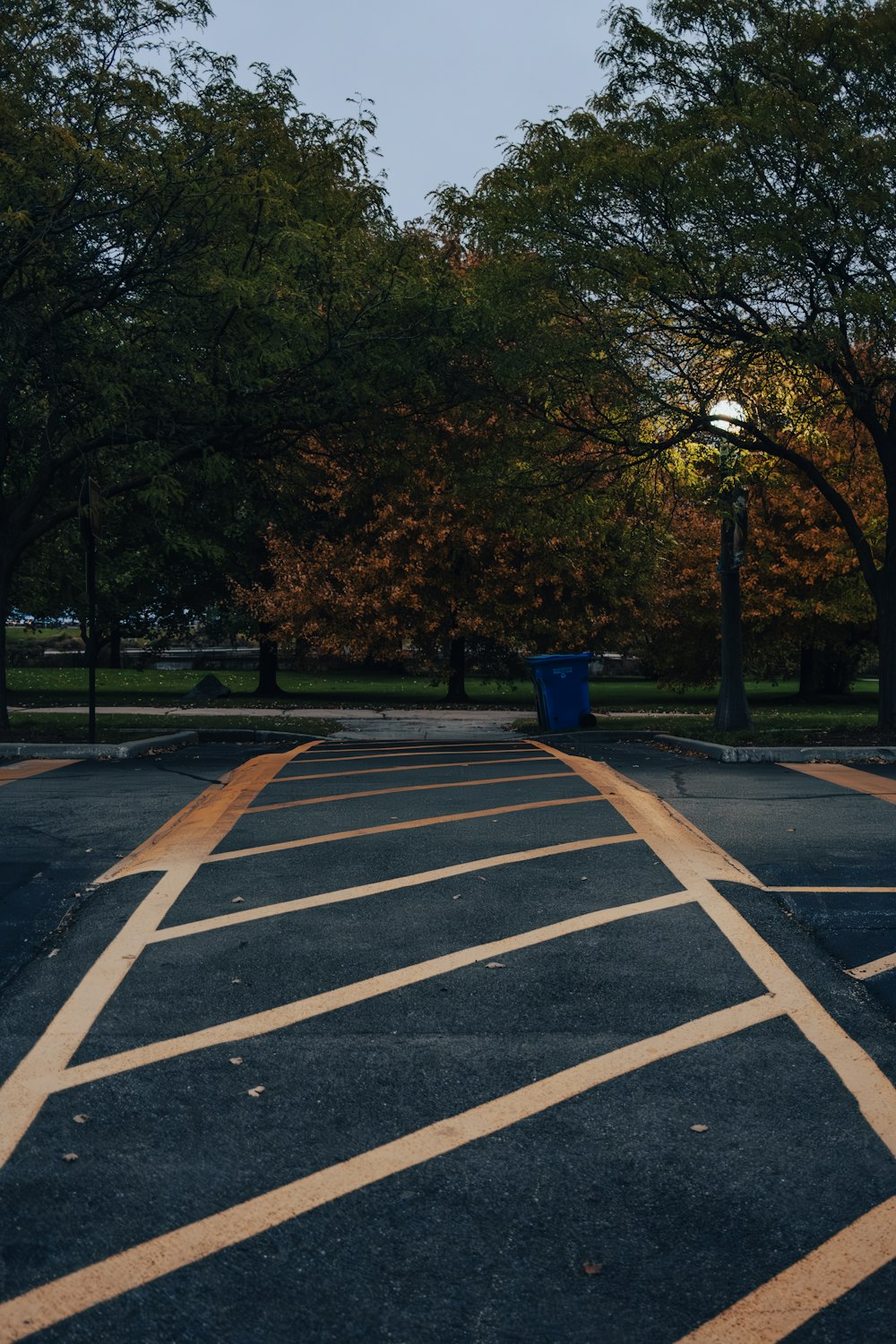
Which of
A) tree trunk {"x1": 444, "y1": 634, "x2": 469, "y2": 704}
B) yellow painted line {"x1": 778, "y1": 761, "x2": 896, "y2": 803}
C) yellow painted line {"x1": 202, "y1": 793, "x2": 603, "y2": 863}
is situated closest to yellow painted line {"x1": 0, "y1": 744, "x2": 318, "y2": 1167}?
yellow painted line {"x1": 202, "y1": 793, "x2": 603, "y2": 863}

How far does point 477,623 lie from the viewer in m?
28.3

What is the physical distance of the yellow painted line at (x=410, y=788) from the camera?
1043cm

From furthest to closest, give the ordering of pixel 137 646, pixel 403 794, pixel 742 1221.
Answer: pixel 137 646, pixel 403 794, pixel 742 1221

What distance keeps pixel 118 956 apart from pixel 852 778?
8706 millimetres

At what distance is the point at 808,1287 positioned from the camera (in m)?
3.23

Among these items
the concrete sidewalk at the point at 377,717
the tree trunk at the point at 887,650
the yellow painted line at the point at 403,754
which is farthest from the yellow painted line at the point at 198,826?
the tree trunk at the point at 887,650

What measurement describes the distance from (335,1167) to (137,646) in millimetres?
62727

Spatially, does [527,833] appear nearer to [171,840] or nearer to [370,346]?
[171,840]

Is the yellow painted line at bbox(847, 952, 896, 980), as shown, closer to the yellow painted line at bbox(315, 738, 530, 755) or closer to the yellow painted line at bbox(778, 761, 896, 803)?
the yellow painted line at bbox(778, 761, 896, 803)

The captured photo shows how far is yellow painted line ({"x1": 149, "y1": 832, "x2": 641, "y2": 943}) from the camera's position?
661 cm

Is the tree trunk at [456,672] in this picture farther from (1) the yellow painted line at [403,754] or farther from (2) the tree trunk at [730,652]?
(1) the yellow painted line at [403,754]

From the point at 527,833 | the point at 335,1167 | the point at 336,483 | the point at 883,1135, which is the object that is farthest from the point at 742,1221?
the point at 336,483

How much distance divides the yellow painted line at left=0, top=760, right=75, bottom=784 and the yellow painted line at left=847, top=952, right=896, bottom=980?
28.1 feet

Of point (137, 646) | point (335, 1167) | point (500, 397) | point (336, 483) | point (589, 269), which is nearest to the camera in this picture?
point (335, 1167)
